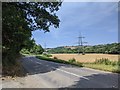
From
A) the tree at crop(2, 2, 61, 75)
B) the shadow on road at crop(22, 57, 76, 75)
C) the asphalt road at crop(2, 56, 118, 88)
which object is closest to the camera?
the asphalt road at crop(2, 56, 118, 88)

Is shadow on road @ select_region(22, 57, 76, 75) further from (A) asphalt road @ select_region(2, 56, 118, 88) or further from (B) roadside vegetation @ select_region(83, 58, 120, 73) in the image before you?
(A) asphalt road @ select_region(2, 56, 118, 88)

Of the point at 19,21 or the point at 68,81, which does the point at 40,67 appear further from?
the point at 68,81

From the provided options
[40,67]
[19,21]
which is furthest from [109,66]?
[19,21]

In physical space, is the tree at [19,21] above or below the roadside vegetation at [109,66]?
above

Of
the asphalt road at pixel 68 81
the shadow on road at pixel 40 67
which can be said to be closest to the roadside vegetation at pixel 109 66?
the asphalt road at pixel 68 81

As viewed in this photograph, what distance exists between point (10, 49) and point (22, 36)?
2070mm

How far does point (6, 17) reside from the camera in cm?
2283

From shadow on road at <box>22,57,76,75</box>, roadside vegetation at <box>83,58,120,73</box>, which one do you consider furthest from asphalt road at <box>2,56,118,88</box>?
shadow on road at <box>22,57,76,75</box>

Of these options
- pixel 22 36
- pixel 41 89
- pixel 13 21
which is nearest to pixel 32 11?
pixel 22 36

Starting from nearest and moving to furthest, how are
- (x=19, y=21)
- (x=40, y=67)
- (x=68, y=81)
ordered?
(x=68, y=81) < (x=19, y=21) < (x=40, y=67)

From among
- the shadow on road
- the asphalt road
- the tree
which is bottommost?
the shadow on road

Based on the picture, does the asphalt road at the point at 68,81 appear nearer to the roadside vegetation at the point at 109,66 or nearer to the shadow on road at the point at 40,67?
the roadside vegetation at the point at 109,66

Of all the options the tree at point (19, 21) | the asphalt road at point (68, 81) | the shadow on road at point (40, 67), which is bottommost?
the shadow on road at point (40, 67)

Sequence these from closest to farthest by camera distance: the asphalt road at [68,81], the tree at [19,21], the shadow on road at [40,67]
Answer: the asphalt road at [68,81]
the tree at [19,21]
the shadow on road at [40,67]
